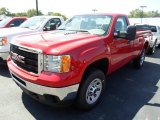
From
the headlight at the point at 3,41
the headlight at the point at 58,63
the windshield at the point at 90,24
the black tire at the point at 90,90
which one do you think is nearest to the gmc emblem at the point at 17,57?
the headlight at the point at 58,63

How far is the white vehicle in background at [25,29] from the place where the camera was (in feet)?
20.4

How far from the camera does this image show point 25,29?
7656 millimetres

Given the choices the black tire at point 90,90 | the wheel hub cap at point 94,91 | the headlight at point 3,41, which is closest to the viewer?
the black tire at point 90,90

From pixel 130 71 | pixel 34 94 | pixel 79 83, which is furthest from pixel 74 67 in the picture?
pixel 130 71

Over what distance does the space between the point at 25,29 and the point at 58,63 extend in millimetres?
4739

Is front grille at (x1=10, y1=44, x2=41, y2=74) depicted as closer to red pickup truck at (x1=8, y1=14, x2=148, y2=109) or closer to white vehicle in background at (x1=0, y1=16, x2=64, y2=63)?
red pickup truck at (x1=8, y1=14, x2=148, y2=109)

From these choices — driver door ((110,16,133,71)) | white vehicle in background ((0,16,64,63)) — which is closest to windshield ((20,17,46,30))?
white vehicle in background ((0,16,64,63))

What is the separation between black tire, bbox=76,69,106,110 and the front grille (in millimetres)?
869

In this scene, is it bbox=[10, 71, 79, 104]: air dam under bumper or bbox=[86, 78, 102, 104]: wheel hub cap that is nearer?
bbox=[10, 71, 79, 104]: air dam under bumper

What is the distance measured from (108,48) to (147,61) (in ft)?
16.0

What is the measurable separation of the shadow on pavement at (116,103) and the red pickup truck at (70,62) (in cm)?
23

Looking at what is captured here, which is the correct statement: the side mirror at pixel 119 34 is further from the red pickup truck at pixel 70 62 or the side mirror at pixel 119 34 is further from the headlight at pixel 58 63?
the headlight at pixel 58 63

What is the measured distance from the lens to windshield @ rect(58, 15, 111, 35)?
4.70m

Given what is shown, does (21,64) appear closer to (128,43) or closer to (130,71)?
(128,43)
